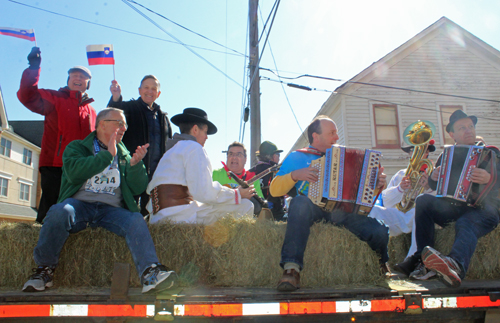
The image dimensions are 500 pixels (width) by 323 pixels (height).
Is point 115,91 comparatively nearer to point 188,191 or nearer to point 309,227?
point 188,191

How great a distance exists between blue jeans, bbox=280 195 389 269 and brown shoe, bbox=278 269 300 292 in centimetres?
10

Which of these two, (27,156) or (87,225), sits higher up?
(27,156)

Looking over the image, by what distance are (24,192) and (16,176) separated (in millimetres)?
1431

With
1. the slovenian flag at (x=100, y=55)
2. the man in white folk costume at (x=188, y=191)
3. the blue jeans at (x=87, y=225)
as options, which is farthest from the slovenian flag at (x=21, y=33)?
the blue jeans at (x=87, y=225)

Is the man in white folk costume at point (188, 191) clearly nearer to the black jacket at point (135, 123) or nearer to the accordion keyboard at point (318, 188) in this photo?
the accordion keyboard at point (318, 188)

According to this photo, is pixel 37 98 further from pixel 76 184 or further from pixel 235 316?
pixel 235 316

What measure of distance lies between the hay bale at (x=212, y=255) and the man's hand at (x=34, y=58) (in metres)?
1.86

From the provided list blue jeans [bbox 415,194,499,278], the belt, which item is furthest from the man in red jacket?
blue jeans [bbox 415,194,499,278]

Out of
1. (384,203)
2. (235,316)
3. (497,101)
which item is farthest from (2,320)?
(497,101)

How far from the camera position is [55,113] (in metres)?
3.81

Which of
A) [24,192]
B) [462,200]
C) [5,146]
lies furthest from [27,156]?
[462,200]

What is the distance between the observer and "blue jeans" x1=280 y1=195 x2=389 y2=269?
261 centimetres

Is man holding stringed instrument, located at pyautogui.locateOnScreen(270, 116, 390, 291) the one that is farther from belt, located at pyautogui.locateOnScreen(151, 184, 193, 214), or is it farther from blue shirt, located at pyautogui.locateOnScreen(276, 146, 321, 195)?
belt, located at pyautogui.locateOnScreen(151, 184, 193, 214)

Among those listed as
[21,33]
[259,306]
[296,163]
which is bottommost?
[259,306]
